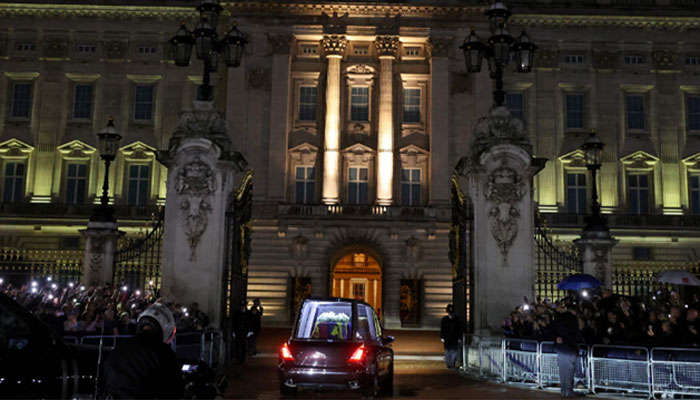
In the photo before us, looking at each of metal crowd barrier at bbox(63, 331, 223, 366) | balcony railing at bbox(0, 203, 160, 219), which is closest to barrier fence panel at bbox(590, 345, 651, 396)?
metal crowd barrier at bbox(63, 331, 223, 366)

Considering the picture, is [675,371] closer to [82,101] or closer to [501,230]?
[501,230]

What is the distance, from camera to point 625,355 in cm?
1321

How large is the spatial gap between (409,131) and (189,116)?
29.6m

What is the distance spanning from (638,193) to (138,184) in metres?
30.2

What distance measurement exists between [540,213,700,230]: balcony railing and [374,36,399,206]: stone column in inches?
375

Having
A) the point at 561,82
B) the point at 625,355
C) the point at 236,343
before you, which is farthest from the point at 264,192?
the point at 625,355

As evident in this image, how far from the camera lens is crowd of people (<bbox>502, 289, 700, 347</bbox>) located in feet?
43.4

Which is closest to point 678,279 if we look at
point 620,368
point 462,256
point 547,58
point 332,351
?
point 462,256

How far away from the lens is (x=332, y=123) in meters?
44.4

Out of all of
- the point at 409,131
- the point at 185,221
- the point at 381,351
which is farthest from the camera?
the point at 409,131

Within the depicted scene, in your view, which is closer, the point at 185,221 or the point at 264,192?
the point at 185,221

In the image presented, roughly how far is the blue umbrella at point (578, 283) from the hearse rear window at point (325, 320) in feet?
26.7

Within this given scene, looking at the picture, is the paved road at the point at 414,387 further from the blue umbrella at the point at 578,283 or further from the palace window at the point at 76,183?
the palace window at the point at 76,183

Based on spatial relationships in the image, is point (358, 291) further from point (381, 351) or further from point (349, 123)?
point (381, 351)
